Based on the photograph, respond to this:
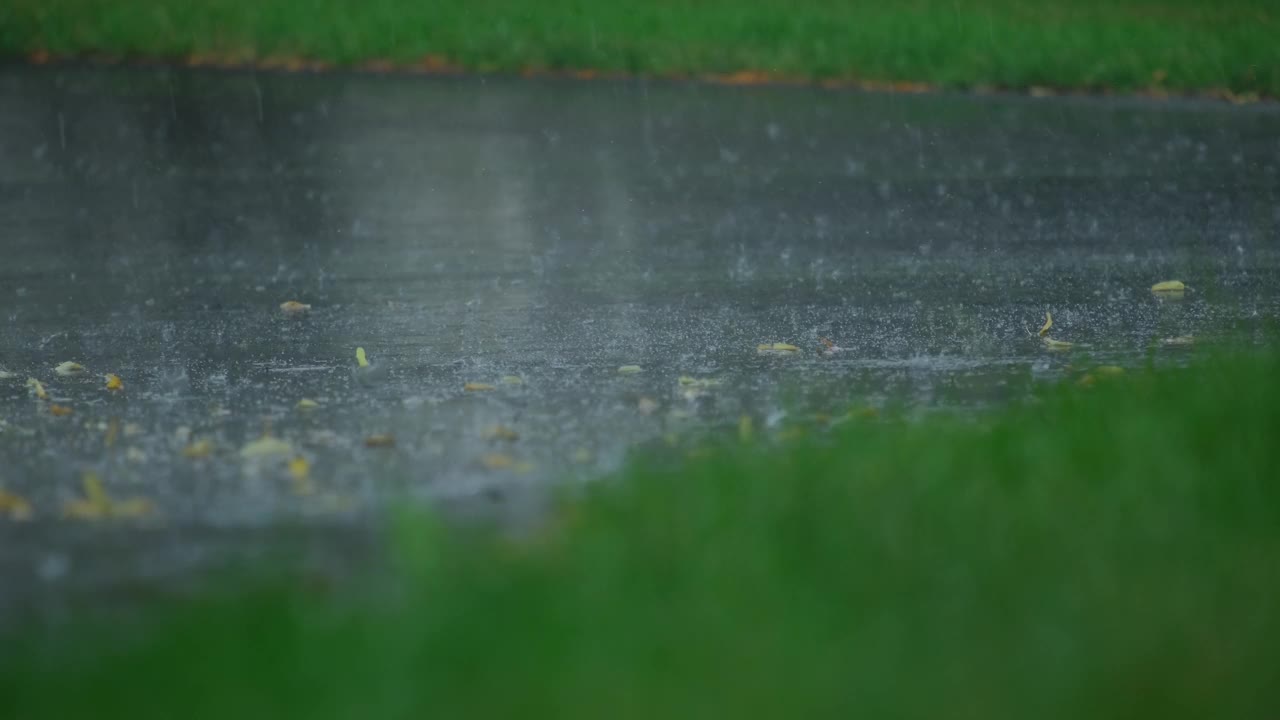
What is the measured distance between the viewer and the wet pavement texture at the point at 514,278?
227 inches

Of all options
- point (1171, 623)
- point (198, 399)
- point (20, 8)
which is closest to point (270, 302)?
point (198, 399)

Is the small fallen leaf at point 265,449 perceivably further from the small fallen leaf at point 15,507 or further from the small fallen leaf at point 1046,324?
the small fallen leaf at point 1046,324

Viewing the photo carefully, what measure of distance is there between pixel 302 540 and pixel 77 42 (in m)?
18.4

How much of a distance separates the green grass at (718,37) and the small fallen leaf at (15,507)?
1589 cm

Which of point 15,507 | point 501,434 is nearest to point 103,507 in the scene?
point 15,507

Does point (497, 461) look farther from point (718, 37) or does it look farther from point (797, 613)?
point (718, 37)

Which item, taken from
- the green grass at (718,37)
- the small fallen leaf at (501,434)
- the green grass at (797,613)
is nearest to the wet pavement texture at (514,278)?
the small fallen leaf at (501,434)

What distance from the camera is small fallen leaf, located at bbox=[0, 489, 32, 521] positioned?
5.20 metres

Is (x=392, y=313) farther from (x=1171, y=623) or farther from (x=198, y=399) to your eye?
(x=1171, y=623)

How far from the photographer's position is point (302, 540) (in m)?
4.84

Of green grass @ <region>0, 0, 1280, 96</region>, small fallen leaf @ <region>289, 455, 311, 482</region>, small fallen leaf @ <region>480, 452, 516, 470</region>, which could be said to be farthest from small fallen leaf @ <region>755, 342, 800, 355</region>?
green grass @ <region>0, 0, 1280, 96</region>

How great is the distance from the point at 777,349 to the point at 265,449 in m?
2.60

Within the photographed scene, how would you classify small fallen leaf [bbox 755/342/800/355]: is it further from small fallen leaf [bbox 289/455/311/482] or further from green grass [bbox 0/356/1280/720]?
Answer: small fallen leaf [bbox 289/455/311/482]

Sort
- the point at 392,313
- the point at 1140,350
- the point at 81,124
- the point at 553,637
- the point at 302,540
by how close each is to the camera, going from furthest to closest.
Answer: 1. the point at 81,124
2. the point at 392,313
3. the point at 1140,350
4. the point at 302,540
5. the point at 553,637
